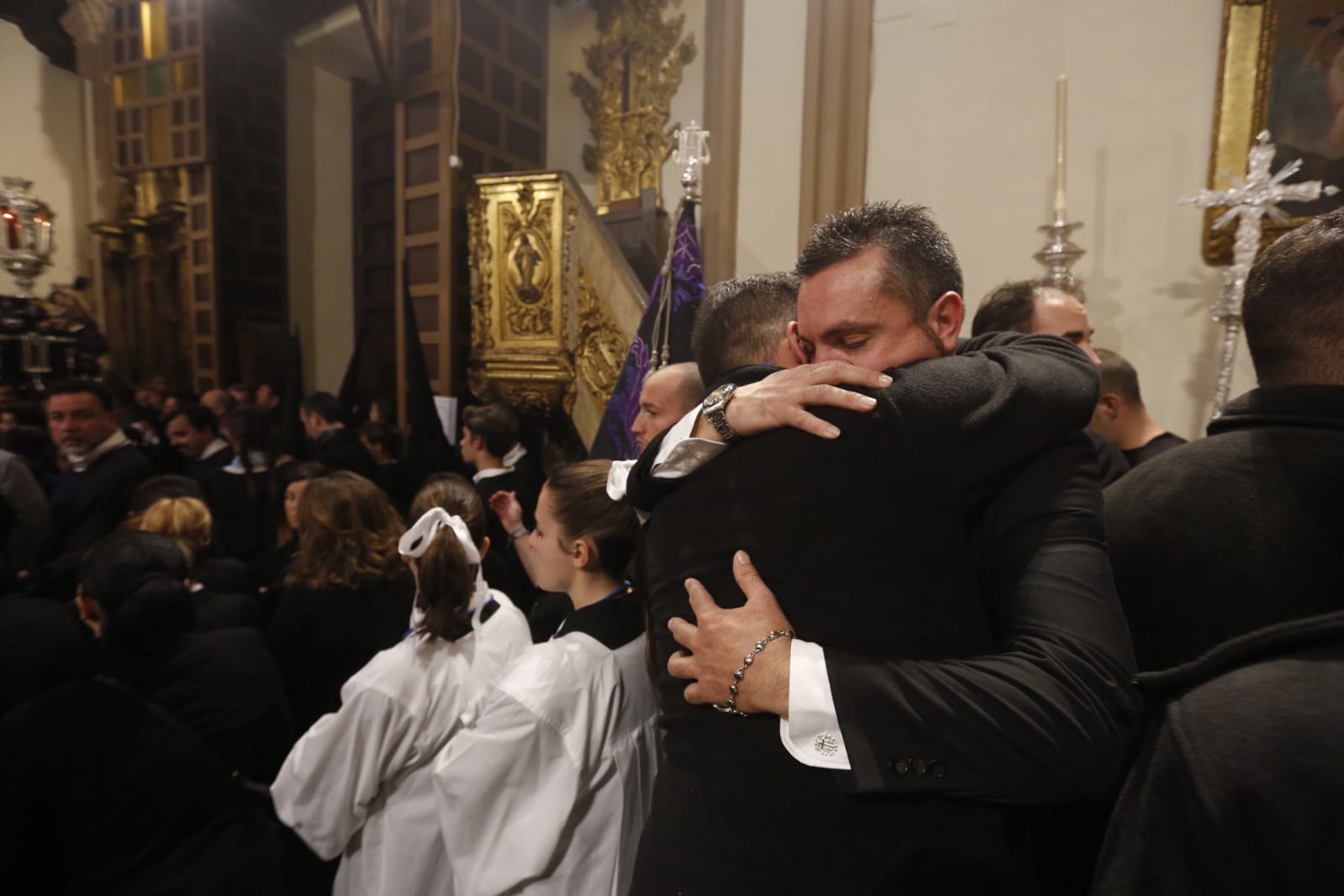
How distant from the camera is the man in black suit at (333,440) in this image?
4.31m

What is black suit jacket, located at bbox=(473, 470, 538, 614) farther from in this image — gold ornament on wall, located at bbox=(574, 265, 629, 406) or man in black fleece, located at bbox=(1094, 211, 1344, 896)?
A: man in black fleece, located at bbox=(1094, 211, 1344, 896)

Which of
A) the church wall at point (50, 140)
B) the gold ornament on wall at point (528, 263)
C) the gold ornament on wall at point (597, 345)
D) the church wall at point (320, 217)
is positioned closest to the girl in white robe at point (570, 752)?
the gold ornament on wall at point (597, 345)

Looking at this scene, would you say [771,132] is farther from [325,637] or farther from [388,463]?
[325,637]

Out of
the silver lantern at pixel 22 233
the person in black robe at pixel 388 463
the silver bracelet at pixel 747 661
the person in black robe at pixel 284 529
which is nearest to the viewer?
the silver bracelet at pixel 747 661

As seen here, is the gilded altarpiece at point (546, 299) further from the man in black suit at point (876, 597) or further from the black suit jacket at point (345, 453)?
the man in black suit at point (876, 597)

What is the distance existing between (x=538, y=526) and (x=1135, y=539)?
1240 millimetres

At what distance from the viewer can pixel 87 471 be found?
3715 millimetres

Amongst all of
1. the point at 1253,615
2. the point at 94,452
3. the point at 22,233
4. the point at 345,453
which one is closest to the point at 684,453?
the point at 1253,615

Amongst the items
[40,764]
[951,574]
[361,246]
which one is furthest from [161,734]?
[361,246]

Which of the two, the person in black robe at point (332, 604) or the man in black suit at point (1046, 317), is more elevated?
the man in black suit at point (1046, 317)

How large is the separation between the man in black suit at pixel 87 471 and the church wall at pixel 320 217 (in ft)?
16.1

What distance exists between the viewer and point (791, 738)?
3.03 ft

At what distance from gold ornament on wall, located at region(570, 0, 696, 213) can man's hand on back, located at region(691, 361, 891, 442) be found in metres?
6.16

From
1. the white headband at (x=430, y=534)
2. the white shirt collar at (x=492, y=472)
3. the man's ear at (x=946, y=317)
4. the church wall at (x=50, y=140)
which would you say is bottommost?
the white shirt collar at (x=492, y=472)
